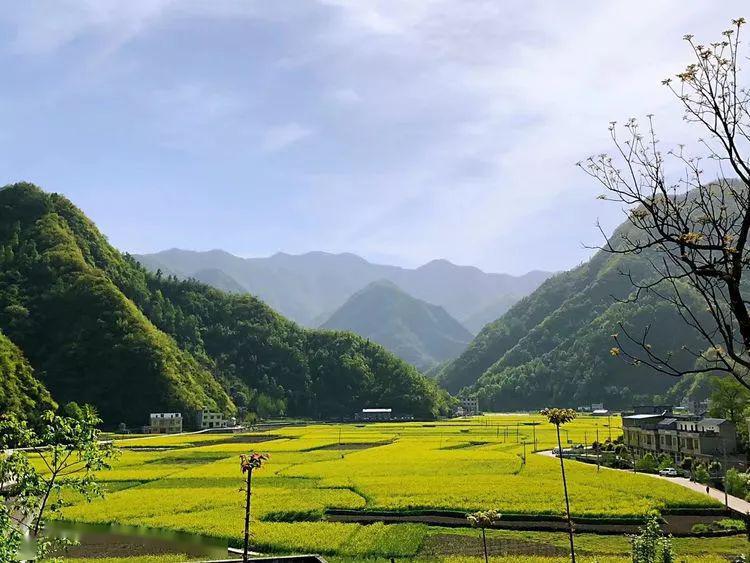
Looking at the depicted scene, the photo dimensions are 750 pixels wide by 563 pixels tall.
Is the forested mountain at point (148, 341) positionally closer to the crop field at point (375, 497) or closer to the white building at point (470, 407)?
the white building at point (470, 407)

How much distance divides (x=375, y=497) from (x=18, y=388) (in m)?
78.3

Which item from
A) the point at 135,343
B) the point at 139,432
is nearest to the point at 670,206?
the point at 139,432

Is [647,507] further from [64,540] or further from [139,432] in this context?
[139,432]

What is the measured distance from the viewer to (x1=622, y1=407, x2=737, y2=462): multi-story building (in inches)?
2063

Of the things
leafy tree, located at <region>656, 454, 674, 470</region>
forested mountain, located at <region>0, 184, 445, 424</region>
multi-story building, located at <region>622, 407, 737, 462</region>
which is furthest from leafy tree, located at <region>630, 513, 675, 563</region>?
forested mountain, located at <region>0, 184, 445, 424</region>

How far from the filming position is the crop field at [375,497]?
28.2m

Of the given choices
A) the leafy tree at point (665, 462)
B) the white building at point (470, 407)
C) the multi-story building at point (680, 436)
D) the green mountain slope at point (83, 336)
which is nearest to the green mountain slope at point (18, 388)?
the green mountain slope at point (83, 336)

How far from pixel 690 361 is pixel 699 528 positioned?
148688 millimetres

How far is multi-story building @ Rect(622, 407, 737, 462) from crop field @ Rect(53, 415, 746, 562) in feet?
31.2

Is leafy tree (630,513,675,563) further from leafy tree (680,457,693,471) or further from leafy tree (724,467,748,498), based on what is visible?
leafy tree (680,457,693,471)

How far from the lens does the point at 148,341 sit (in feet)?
402

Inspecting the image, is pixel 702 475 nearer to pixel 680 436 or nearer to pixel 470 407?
pixel 680 436

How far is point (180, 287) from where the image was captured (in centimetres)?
18125

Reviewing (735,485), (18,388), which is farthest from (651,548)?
(18,388)
